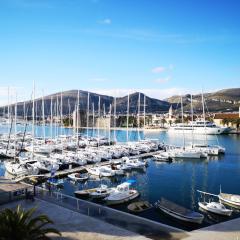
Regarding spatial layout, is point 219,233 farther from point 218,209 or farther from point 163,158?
point 163,158

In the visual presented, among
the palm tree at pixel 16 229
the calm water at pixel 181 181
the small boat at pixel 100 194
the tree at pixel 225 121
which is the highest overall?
the tree at pixel 225 121

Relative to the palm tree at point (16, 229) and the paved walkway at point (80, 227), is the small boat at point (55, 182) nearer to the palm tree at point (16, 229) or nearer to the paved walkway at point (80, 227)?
the paved walkway at point (80, 227)

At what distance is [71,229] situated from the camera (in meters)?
20.7

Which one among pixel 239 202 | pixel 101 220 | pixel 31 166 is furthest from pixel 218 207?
pixel 31 166

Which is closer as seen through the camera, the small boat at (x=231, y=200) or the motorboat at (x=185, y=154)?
the small boat at (x=231, y=200)

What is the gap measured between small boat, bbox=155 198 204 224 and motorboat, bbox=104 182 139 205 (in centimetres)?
428

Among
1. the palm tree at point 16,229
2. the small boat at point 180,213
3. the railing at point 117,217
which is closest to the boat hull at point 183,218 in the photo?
the small boat at point 180,213

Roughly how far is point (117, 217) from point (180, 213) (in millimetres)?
5665

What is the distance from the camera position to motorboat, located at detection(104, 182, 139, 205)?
105ft

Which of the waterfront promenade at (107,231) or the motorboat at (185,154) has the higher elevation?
the motorboat at (185,154)

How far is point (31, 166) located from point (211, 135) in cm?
9258

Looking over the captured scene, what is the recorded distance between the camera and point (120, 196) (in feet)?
107

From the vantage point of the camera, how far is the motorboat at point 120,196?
32062 mm

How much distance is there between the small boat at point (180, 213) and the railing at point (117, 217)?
4661 mm
